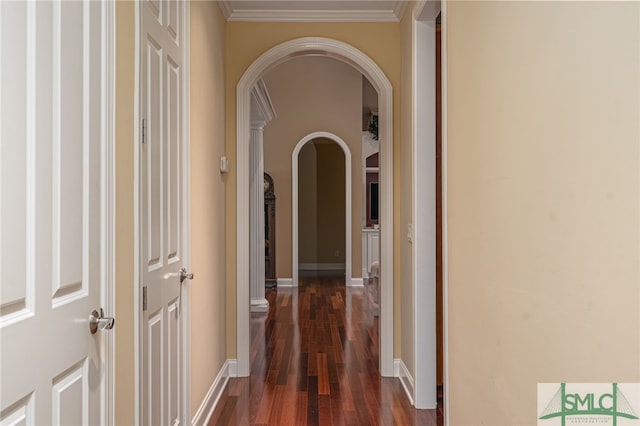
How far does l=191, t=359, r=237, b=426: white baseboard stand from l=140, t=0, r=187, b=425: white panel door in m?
0.32

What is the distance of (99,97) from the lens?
1.54m

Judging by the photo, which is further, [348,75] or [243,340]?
[348,75]

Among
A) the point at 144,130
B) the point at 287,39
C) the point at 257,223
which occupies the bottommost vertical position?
the point at 257,223

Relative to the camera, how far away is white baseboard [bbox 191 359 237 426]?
2812mm

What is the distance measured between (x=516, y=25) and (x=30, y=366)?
161cm

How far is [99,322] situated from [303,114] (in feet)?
24.7

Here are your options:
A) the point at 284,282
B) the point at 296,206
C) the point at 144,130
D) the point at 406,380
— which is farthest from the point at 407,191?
the point at 284,282

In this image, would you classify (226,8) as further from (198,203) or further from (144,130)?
(144,130)

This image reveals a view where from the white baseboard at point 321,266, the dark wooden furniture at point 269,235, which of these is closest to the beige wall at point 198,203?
the dark wooden furniture at point 269,235

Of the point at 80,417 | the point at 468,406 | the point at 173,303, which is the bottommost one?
the point at 468,406

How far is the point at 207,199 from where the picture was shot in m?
3.08

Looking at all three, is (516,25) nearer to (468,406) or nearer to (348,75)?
(468,406)

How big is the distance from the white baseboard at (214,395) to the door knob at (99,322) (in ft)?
4.38

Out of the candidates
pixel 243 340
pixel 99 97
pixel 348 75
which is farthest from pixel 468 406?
pixel 348 75
